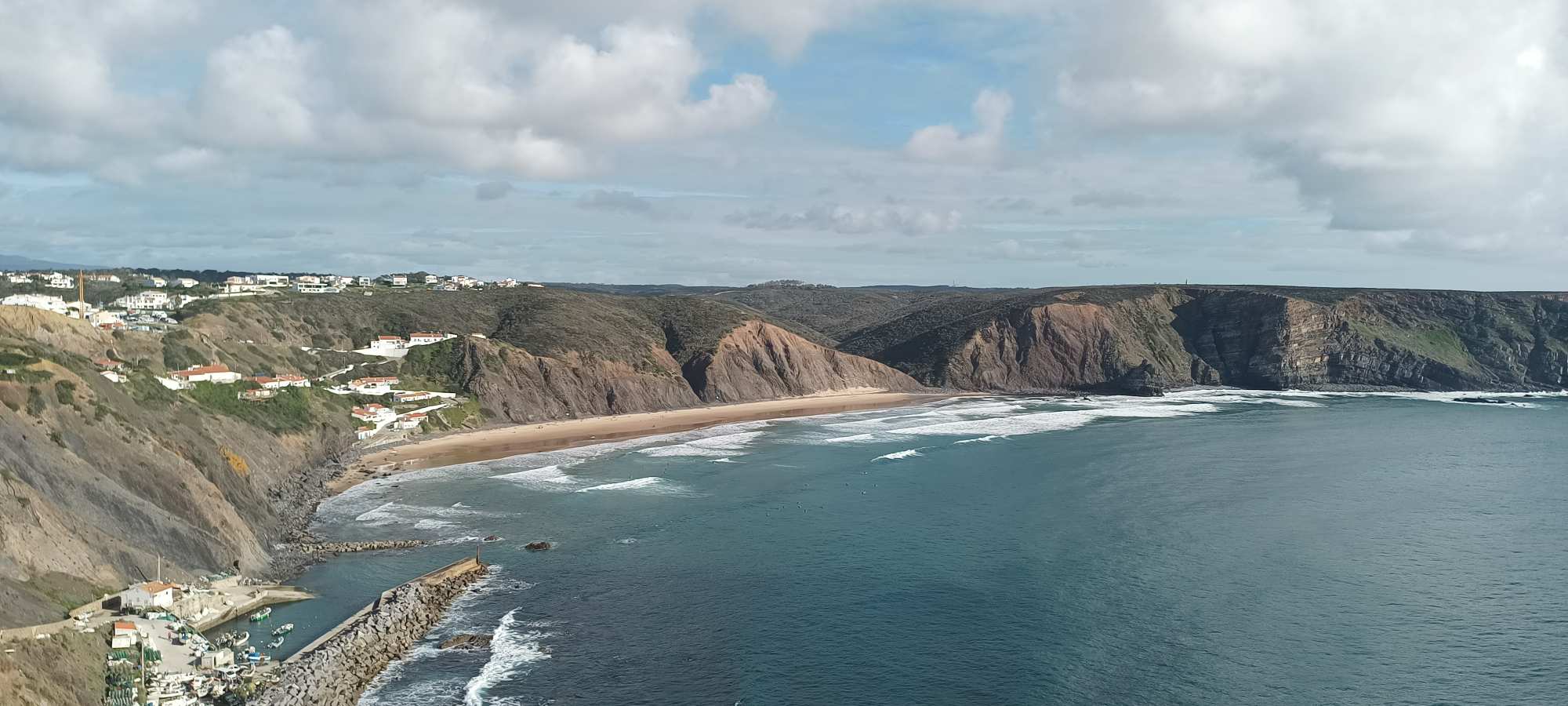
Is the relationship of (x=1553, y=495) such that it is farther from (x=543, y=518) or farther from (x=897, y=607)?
(x=543, y=518)

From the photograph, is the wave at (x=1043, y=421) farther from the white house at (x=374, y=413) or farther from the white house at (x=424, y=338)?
the white house at (x=424, y=338)

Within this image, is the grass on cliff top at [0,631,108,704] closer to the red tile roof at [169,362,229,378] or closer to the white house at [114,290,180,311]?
the red tile roof at [169,362,229,378]

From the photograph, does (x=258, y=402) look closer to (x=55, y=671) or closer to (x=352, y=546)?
(x=352, y=546)

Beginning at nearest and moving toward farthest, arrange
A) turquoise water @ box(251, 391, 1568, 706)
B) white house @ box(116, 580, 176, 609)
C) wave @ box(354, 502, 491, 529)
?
1. turquoise water @ box(251, 391, 1568, 706)
2. white house @ box(116, 580, 176, 609)
3. wave @ box(354, 502, 491, 529)

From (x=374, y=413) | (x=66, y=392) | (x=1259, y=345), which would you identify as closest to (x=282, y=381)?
(x=374, y=413)

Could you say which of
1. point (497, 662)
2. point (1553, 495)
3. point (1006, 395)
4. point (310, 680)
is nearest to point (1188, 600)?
point (497, 662)

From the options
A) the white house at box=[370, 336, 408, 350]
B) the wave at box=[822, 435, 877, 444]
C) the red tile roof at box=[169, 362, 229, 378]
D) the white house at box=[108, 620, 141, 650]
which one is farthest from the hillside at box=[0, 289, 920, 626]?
the wave at box=[822, 435, 877, 444]

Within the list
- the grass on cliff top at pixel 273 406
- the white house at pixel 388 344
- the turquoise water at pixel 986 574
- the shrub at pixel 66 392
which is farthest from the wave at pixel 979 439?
the shrub at pixel 66 392
